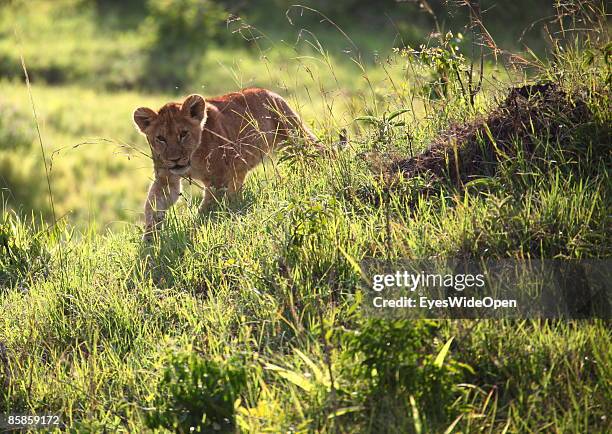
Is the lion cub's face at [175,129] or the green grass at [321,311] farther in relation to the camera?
the lion cub's face at [175,129]

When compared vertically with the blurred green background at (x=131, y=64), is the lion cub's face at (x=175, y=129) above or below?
below

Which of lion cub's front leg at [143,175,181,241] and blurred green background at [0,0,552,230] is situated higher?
blurred green background at [0,0,552,230]

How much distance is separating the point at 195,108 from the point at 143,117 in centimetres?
43

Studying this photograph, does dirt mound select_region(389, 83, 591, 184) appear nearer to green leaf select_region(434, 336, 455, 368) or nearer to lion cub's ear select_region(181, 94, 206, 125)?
green leaf select_region(434, 336, 455, 368)

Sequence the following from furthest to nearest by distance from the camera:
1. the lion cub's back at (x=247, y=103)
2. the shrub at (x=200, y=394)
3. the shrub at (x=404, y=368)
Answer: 1. the lion cub's back at (x=247, y=103)
2. the shrub at (x=200, y=394)
3. the shrub at (x=404, y=368)

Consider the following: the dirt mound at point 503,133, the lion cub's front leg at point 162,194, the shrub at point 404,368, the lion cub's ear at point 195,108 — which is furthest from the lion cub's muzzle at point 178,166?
the shrub at point 404,368

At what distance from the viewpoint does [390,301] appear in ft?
14.0

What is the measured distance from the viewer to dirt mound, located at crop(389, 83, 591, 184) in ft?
17.0

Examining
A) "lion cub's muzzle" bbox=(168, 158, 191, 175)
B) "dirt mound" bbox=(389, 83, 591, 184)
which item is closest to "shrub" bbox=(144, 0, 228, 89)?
"lion cub's muzzle" bbox=(168, 158, 191, 175)

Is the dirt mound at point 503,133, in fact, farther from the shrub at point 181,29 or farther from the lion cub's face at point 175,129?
the shrub at point 181,29

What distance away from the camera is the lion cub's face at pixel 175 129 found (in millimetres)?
6895

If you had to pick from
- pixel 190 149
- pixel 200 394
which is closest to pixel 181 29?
pixel 190 149

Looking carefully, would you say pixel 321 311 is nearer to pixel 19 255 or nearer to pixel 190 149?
pixel 19 255

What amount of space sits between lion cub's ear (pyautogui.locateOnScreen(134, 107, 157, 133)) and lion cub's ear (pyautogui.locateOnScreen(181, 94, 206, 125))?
256mm
